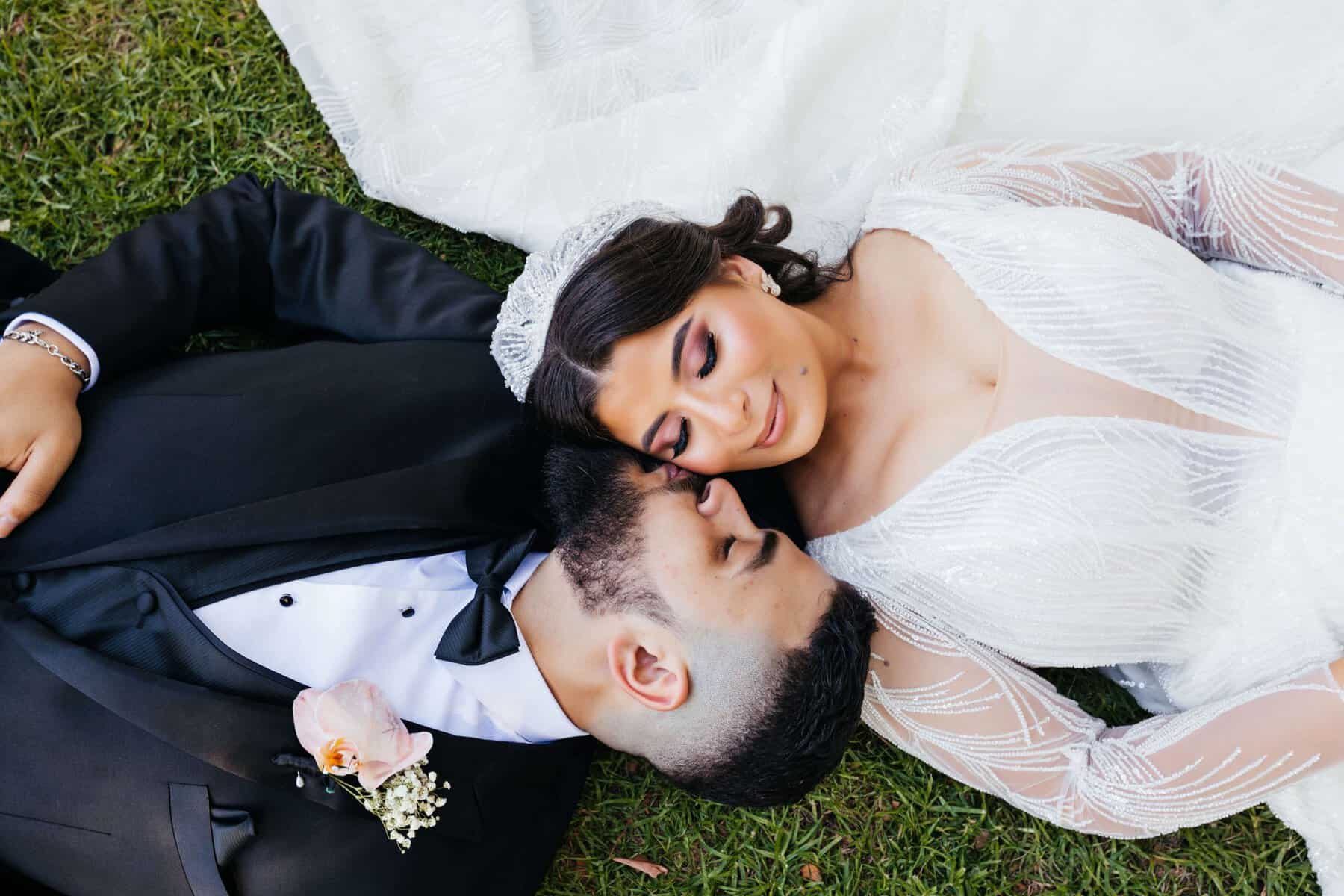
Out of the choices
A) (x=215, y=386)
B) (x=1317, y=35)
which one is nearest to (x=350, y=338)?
(x=215, y=386)

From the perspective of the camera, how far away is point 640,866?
359 centimetres

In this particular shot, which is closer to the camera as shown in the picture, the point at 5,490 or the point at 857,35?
the point at 5,490

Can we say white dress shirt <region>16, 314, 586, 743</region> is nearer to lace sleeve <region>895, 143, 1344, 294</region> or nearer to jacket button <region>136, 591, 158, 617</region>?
jacket button <region>136, 591, 158, 617</region>

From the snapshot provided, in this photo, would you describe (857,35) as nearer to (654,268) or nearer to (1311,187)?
(654,268)

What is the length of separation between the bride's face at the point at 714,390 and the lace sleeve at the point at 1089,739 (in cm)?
73

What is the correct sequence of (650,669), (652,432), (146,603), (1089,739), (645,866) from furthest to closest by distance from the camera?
(645,866) → (1089,739) → (652,432) → (650,669) → (146,603)

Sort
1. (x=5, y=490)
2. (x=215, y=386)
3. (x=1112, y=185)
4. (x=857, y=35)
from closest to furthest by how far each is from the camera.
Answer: (x=5, y=490) → (x=215, y=386) → (x=1112, y=185) → (x=857, y=35)

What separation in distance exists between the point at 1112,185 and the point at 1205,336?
64 cm

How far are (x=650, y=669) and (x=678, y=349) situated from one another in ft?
3.04

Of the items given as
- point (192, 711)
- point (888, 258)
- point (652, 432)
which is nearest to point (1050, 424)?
point (888, 258)

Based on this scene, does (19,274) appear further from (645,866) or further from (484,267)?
(645,866)

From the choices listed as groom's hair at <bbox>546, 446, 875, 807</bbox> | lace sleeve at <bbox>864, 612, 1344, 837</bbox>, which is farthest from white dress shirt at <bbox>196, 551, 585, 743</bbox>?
lace sleeve at <bbox>864, 612, 1344, 837</bbox>

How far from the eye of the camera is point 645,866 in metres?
3.58

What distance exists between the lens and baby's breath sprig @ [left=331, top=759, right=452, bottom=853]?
103 inches
